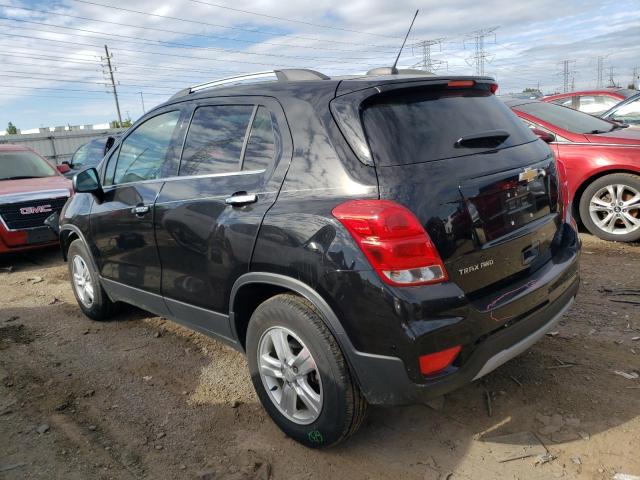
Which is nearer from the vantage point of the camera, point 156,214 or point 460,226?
point 460,226

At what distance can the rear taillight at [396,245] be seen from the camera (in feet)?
7.26

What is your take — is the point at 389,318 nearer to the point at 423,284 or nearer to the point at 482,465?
the point at 423,284

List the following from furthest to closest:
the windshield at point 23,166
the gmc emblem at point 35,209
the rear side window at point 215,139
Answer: the windshield at point 23,166, the gmc emblem at point 35,209, the rear side window at point 215,139

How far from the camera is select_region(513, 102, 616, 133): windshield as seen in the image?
20.9 feet

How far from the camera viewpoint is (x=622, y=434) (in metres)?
2.61

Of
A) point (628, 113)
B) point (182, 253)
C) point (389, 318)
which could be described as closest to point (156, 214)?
point (182, 253)

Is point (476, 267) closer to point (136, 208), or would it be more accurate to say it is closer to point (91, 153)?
point (136, 208)

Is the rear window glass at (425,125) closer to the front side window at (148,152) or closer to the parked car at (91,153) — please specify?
the front side window at (148,152)

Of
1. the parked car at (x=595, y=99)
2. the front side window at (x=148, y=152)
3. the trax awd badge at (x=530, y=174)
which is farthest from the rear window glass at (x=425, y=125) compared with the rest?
the parked car at (x=595, y=99)

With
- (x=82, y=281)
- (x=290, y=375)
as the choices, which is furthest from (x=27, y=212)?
(x=290, y=375)

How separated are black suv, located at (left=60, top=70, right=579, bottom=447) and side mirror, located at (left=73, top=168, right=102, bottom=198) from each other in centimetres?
99

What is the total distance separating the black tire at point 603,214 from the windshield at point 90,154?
10398mm

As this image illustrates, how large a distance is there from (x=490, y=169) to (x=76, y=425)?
108 inches

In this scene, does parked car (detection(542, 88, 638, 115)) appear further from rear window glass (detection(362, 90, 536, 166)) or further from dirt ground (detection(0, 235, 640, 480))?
rear window glass (detection(362, 90, 536, 166))
